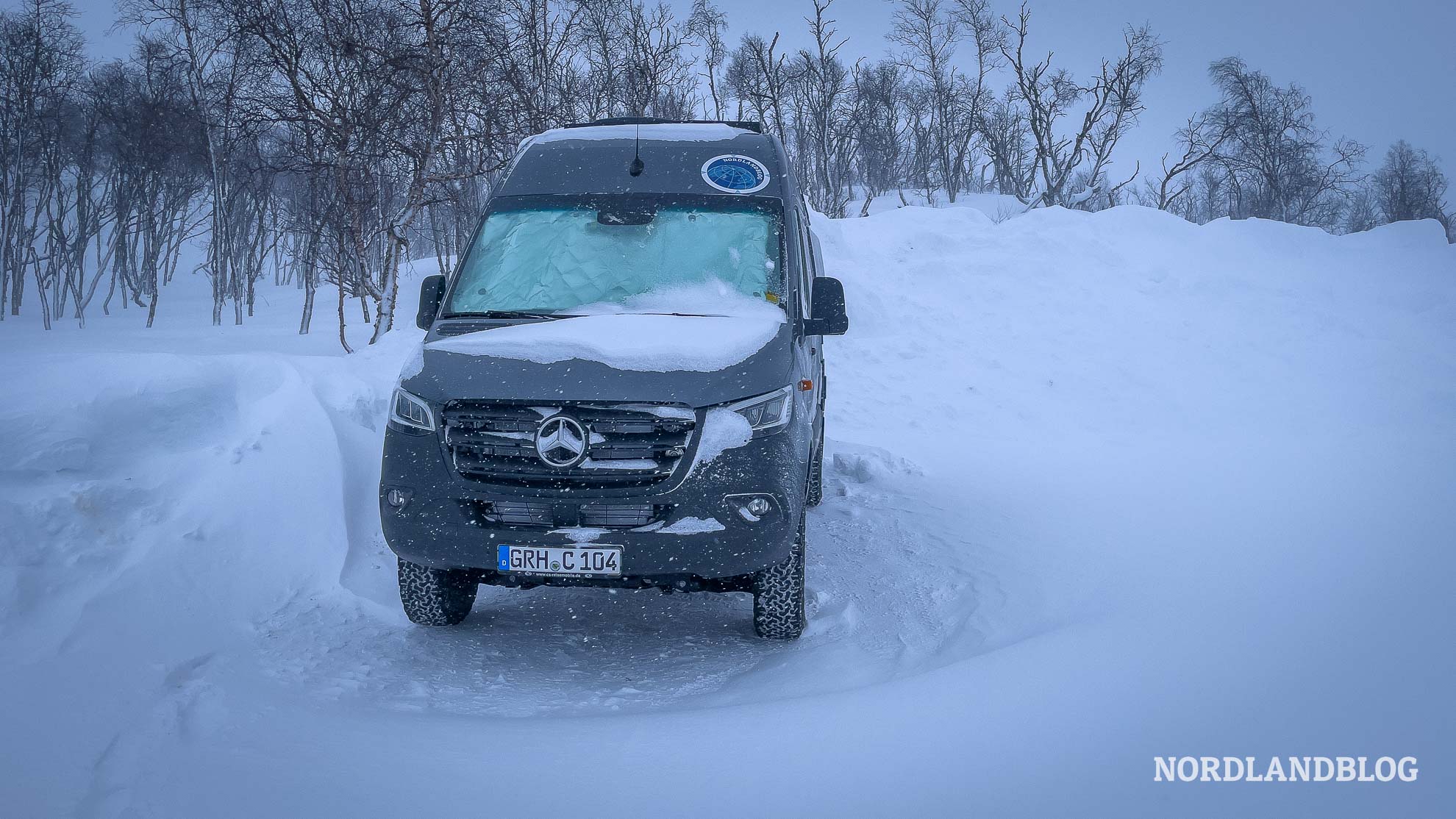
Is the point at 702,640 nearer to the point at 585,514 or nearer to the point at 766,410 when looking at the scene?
the point at 585,514

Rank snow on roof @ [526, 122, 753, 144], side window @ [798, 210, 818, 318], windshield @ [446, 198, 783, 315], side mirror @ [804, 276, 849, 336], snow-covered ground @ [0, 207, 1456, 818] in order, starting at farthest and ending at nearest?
snow on roof @ [526, 122, 753, 144], side window @ [798, 210, 818, 318], side mirror @ [804, 276, 849, 336], windshield @ [446, 198, 783, 315], snow-covered ground @ [0, 207, 1456, 818]

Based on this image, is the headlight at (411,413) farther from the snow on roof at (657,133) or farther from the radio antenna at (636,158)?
the snow on roof at (657,133)

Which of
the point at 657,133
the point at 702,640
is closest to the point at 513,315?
the point at 657,133

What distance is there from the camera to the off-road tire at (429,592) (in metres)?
4.12

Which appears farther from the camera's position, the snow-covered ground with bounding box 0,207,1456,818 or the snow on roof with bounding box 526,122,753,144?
the snow on roof with bounding box 526,122,753,144

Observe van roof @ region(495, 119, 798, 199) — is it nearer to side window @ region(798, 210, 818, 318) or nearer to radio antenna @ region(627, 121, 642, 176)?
radio antenna @ region(627, 121, 642, 176)

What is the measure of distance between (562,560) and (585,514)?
0.20 m

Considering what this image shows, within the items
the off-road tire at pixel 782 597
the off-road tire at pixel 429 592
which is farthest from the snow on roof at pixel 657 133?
the off-road tire at pixel 429 592

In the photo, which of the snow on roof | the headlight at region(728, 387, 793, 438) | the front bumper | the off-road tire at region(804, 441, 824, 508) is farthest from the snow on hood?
the off-road tire at region(804, 441, 824, 508)

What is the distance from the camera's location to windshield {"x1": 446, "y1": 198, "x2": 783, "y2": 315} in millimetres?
4426

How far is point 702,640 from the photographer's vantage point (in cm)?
424

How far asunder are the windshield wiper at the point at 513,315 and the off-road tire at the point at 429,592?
1212mm

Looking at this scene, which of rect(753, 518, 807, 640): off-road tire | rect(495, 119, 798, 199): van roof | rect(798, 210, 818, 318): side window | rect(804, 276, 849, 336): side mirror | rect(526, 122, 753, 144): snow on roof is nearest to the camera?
rect(753, 518, 807, 640): off-road tire

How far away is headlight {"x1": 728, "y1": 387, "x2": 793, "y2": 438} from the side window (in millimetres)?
947
